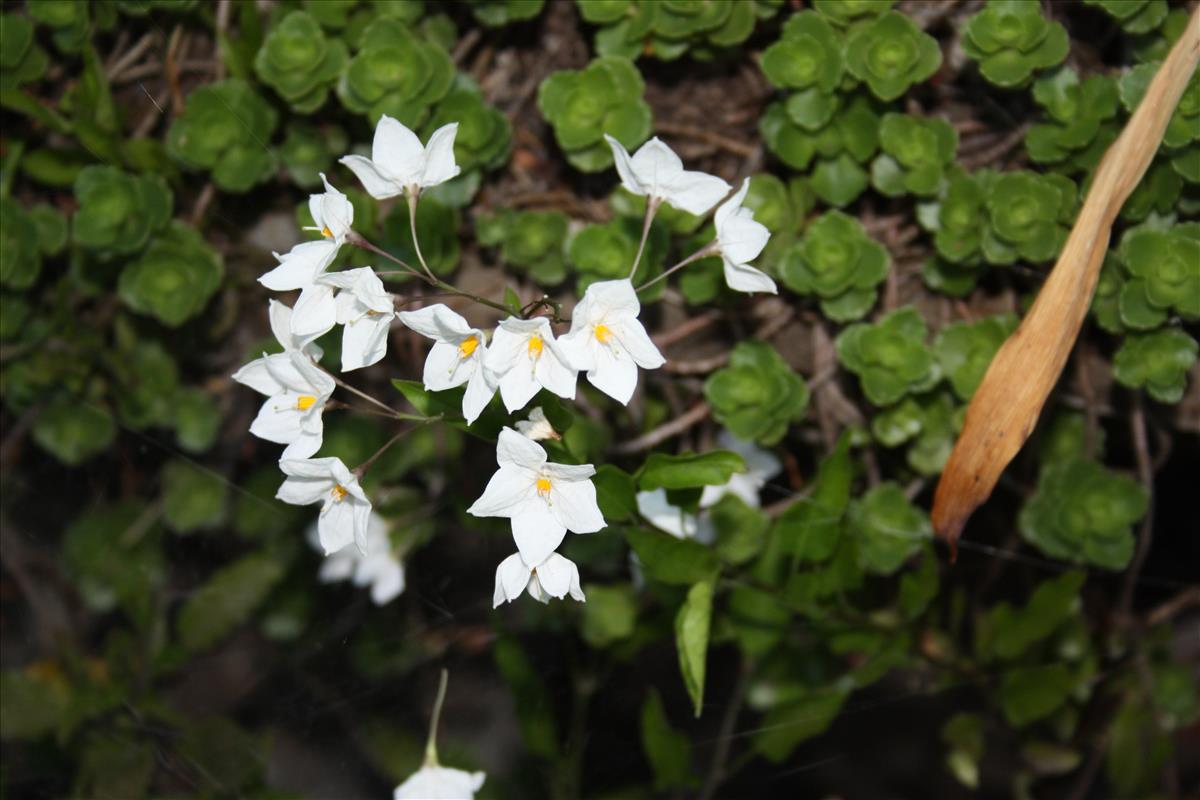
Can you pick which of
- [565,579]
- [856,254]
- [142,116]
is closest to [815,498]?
[856,254]

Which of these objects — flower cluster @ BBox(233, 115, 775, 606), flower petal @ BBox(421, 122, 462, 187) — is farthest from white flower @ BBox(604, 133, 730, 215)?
flower petal @ BBox(421, 122, 462, 187)

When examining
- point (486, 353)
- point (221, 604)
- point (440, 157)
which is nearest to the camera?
point (486, 353)

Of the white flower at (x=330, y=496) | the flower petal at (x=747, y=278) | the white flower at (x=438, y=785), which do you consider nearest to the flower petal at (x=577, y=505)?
the white flower at (x=330, y=496)

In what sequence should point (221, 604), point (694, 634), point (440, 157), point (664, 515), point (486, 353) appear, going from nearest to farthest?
point (486, 353)
point (440, 157)
point (694, 634)
point (664, 515)
point (221, 604)

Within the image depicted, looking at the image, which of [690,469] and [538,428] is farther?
[690,469]

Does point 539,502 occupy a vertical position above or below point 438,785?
above

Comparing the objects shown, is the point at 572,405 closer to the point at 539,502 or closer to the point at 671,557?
the point at 671,557

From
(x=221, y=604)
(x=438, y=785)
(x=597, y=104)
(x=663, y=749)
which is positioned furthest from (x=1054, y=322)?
(x=221, y=604)

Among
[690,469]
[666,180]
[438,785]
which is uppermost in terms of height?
[666,180]
